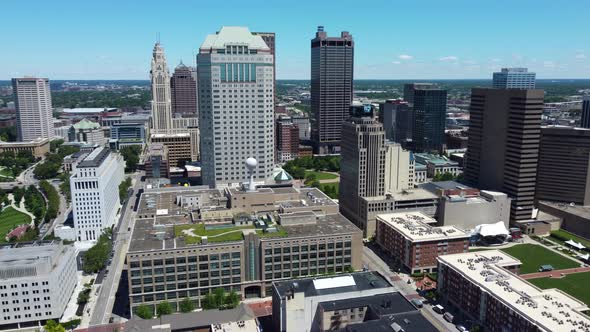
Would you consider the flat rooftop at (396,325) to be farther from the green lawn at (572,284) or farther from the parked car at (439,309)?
the green lawn at (572,284)

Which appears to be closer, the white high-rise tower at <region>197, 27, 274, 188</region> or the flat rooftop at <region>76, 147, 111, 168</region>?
the flat rooftop at <region>76, 147, 111, 168</region>

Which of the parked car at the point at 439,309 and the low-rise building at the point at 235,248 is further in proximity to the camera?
the low-rise building at the point at 235,248

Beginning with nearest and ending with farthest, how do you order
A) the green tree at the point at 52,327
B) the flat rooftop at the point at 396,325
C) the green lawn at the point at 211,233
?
the flat rooftop at the point at 396,325 < the green tree at the point at 52,327 < the green lawn at the point at 211,233

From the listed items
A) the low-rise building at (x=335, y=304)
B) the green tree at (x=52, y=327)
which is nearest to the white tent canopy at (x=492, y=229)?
the low-rise building at (x=335, y=304)

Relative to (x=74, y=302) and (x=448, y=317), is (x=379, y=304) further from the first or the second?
(x=74, y=302)

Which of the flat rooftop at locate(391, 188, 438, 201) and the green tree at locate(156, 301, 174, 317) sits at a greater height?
the flat rooftop at locate(391, 188, 438, 201)

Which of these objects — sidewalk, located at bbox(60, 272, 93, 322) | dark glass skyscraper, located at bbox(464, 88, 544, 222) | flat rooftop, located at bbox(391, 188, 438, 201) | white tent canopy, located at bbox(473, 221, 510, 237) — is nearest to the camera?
sidewalk, located at bbox(60, 272, 93, 322)

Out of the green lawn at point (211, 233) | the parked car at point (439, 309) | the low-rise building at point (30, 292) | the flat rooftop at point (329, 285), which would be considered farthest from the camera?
the green lawn at point (211, 233)

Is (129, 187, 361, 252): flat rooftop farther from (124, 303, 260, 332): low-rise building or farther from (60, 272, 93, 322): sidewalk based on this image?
(124, 303, 260, 332): low-rise building

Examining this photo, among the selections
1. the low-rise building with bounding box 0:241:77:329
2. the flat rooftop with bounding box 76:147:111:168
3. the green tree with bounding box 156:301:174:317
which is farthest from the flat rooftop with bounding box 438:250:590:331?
the flat rooftop with bounding box 76:147:111:168
